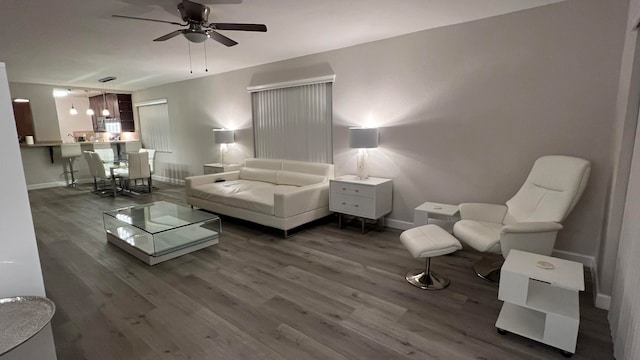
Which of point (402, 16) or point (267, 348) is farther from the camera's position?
point (402, 16)

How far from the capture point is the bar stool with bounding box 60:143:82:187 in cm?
693

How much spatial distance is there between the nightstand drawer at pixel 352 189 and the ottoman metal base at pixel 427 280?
1.20m

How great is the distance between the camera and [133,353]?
1866 mm

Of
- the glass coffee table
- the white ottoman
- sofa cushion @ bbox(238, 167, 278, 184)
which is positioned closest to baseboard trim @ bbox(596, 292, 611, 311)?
the white ottoman

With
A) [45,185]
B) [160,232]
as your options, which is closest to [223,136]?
[160,232]

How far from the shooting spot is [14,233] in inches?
49.5

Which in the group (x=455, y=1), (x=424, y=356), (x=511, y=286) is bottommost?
(x=424, y=356)

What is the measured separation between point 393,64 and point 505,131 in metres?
1.54

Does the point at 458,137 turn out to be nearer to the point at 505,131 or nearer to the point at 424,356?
the point at 505,131

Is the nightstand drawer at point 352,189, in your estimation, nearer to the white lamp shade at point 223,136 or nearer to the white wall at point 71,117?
the white lamp shade at point 223,136

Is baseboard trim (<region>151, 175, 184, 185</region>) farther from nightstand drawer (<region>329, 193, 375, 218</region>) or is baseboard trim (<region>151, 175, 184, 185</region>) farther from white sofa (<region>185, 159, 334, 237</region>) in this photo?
nightstand drawer (<region>329, 193, 375, 218</region>)

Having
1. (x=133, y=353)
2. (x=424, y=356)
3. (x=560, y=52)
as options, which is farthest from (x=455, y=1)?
(x=133, y=353)

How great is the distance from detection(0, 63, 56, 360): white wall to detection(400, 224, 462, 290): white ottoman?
228cm

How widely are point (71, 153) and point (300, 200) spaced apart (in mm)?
6386
